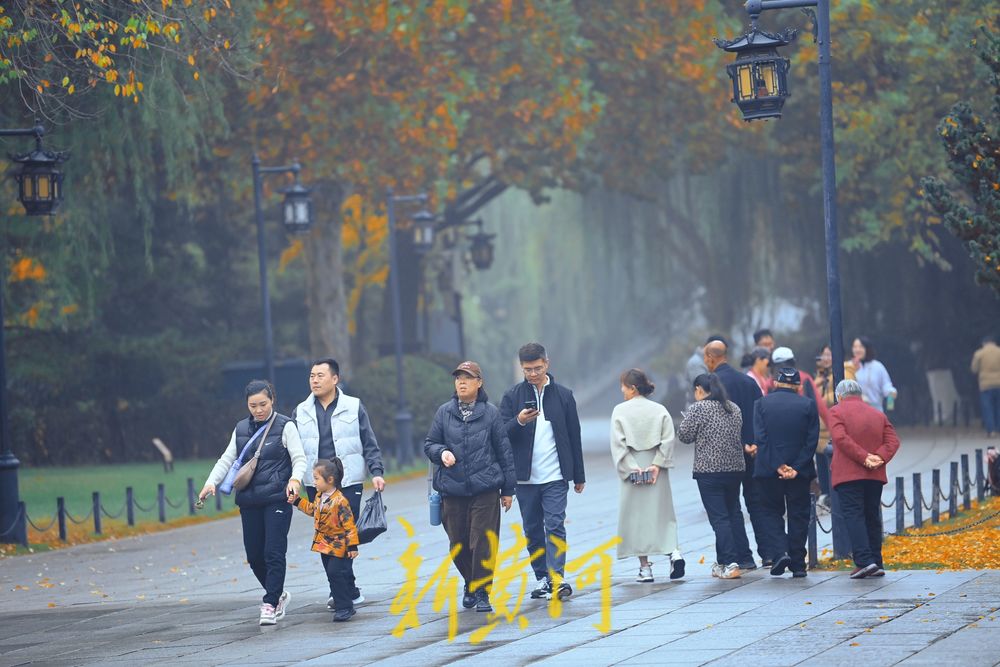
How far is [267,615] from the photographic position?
11969 mm

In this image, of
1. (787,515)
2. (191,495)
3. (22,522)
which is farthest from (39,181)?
(787,515)

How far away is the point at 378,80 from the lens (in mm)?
31469

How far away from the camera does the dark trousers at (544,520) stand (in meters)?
12.5

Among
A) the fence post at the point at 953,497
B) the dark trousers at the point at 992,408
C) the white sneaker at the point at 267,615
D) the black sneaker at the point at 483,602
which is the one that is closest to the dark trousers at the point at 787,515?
the black sneaker at the point at 483,602

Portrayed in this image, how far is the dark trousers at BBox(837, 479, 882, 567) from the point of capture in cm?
1261

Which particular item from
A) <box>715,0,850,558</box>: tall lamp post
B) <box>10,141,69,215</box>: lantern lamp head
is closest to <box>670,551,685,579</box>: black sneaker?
<box>715,0,850,558</box>: tall lamp post

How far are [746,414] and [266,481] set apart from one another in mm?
4414

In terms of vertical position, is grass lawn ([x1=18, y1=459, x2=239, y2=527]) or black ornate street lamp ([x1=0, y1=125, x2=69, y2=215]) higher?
black ornate street lamp ([x1=0, y1=125, x2=69, y2=215])

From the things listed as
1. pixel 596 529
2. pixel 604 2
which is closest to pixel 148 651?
pixel 596 529

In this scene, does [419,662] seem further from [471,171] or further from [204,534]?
[471,171]

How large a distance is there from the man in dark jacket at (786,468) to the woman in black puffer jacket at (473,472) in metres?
2.19

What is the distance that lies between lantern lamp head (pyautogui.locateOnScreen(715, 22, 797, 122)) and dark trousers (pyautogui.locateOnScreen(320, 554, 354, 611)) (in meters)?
5.00

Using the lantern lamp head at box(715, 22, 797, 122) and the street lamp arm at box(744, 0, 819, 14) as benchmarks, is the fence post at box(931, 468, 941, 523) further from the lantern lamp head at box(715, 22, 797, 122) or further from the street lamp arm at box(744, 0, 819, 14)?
the street lamp arm at box(744, 0, 819, 14)

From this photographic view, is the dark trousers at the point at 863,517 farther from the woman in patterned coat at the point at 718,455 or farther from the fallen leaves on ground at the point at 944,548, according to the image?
the woman in patterned coat at the point at 718,455
